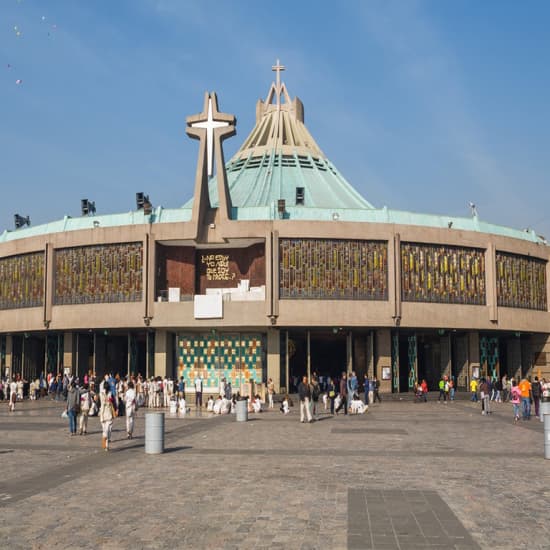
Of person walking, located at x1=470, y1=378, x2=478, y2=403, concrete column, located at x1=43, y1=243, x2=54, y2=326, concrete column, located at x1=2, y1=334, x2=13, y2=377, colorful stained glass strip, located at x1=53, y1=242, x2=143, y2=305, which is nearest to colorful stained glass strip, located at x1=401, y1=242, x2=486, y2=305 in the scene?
person walking, located at x1=470, y1=378, x2=478, y2=403

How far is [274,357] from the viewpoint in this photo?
4459 centimetres

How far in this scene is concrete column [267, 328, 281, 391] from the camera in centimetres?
4425

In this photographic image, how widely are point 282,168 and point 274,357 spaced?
64.7 feet

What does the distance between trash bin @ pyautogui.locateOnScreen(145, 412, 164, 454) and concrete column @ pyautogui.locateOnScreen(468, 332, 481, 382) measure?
3433cm

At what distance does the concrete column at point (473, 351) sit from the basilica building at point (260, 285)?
7cm

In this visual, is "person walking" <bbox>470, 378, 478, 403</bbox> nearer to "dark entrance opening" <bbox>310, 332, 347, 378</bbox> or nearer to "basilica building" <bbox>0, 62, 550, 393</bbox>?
"basilica building" <bbox>0, 62, 550, 393</bbox>

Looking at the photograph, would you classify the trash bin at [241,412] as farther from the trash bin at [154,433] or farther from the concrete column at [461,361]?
the concrete column at [461,361]

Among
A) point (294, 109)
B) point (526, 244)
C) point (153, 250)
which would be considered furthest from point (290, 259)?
point (294, 109)

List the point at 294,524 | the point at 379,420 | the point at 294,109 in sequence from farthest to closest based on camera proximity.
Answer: the point at 294,109 < the point at 379,420 < the point at 294,524

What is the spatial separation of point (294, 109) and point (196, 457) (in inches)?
2138

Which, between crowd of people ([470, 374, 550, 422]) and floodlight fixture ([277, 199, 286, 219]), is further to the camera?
floodlight fixture ([277, 199, 286, 219])

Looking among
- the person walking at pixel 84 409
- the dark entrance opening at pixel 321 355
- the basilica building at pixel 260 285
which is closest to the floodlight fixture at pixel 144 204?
the basilica building at pixel 260 285

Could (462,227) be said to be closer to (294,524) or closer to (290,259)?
(290,259)

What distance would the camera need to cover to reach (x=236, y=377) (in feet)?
151
